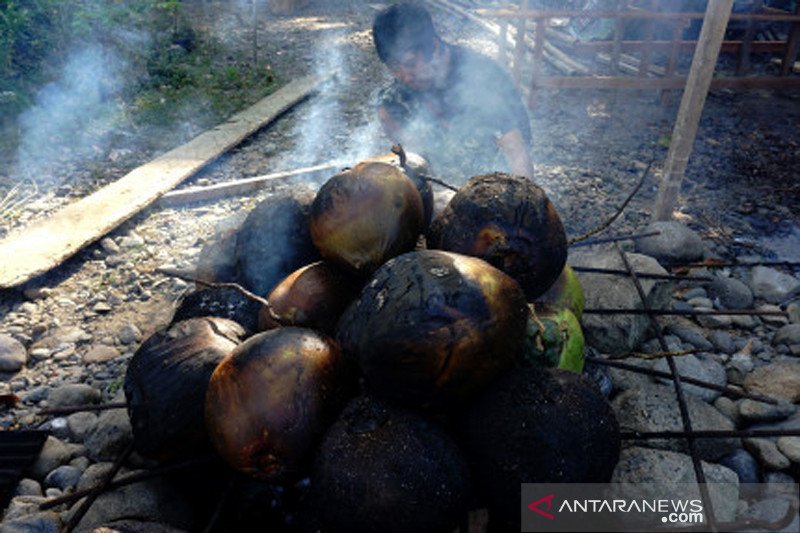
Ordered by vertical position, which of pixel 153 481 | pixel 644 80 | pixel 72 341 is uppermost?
pixel 644 80

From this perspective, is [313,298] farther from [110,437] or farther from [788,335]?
[788,335]

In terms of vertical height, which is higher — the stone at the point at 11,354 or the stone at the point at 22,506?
the stone at the point at 22,506

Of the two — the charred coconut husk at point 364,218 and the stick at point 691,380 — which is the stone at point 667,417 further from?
the charred coconut husk at point 364,218

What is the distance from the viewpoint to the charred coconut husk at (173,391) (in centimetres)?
266

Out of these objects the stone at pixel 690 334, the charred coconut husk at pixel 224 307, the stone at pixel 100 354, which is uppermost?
the charred coconut husk at pixel 224 307

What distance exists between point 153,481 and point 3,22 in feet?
30.2

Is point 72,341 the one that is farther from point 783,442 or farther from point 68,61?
point 68,61

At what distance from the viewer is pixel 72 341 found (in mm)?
4508

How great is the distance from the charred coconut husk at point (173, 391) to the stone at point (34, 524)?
1.75ft

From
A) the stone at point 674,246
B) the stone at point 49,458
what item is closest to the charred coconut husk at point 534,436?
the stone at point 49,458

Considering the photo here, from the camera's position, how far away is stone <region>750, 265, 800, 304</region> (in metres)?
4.64

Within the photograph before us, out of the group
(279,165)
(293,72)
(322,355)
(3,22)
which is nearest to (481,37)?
(293,72)

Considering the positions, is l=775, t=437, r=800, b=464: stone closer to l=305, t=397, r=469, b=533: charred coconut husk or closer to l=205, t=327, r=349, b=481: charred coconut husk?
l=305, t=397, r=469, b=533: charred coconut husk

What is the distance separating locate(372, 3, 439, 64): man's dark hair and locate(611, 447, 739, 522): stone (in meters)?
4.36
